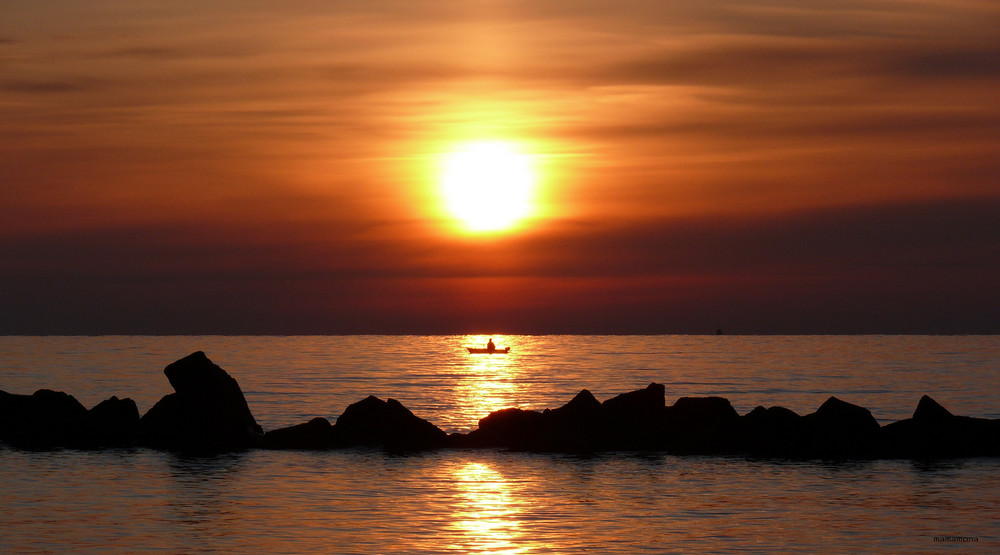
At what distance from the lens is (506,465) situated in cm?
4878

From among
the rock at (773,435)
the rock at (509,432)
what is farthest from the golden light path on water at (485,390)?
the rock at (773,435)

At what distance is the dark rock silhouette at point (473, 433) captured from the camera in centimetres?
5241

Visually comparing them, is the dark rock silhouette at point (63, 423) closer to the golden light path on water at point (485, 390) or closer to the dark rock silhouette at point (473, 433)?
the dark rock silhouette at point (473, 433)

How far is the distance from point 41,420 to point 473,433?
20.7 meters

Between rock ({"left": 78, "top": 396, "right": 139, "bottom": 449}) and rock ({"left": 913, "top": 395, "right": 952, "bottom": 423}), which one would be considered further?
rock ({"left": 78, "top": 396, "right": 139, "bottom": 449})

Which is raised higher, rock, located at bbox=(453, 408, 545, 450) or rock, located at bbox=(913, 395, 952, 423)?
rock, located at bbox=(913, 395, 952, 423)

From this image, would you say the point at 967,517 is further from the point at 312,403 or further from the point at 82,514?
the point at 312,403

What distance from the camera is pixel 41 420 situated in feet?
184

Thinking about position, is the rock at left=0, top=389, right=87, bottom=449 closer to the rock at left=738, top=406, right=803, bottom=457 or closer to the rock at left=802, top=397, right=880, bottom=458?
the rock at left=738, top=406, right=803, bottom=457

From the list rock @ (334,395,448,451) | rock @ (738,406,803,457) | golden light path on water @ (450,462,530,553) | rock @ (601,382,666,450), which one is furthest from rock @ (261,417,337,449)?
rock @ (738,406,803,457)

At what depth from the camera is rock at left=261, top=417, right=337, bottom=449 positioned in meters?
54.3

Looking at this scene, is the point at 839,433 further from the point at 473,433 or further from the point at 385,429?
the point at 385,429

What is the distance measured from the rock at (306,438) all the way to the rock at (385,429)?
0.49 m

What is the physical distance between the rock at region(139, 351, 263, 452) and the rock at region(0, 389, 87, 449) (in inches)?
134
